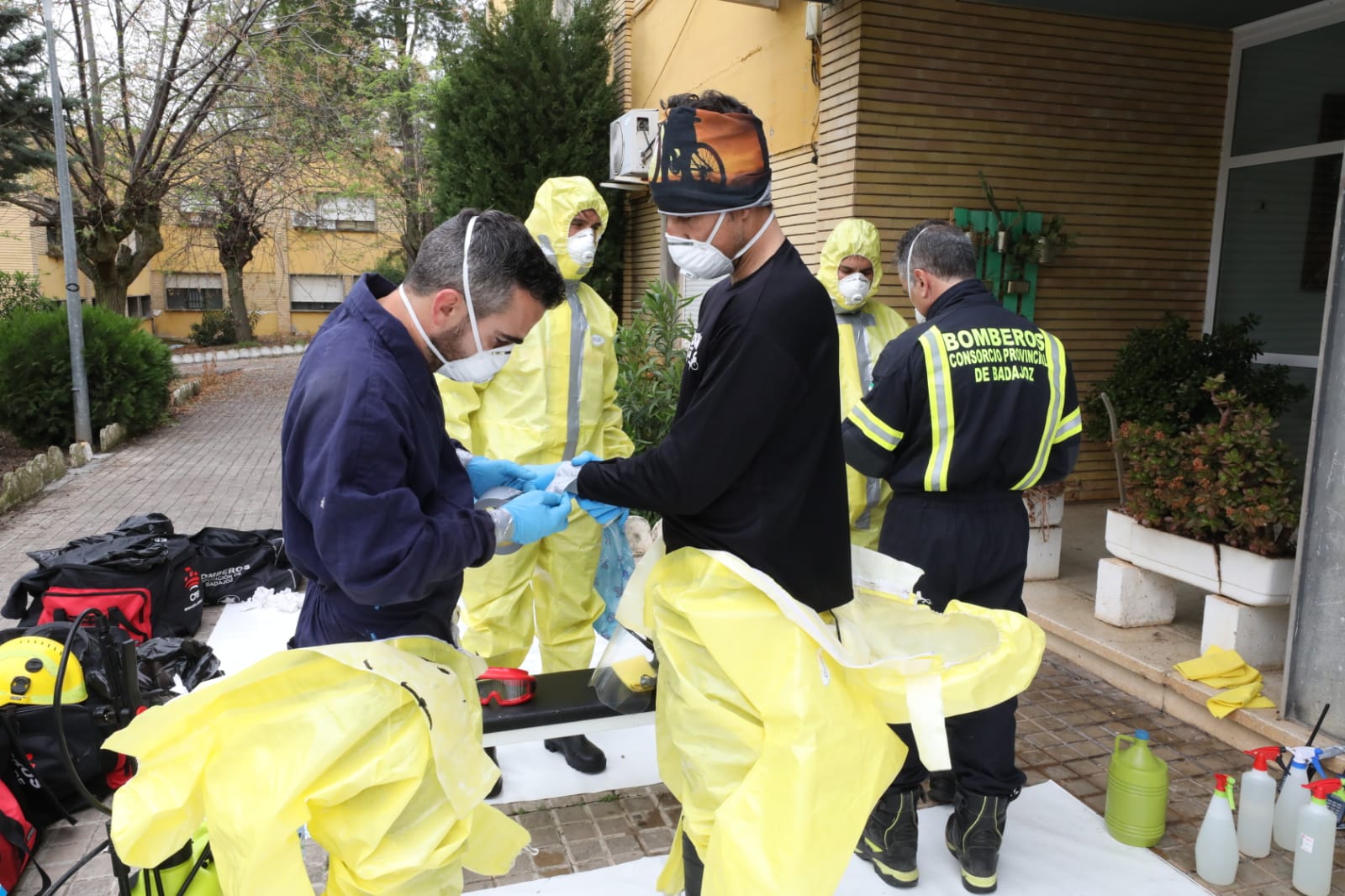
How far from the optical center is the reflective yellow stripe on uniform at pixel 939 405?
9.18ft

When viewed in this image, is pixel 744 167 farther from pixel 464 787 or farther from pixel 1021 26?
pixel 1021 26

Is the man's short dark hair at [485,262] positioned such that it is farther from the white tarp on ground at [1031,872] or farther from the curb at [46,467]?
the curb at [46,467]

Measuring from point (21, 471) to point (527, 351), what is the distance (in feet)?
25.7

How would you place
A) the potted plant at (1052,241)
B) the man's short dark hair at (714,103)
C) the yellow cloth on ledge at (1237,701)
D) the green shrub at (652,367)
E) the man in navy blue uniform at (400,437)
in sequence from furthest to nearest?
1. the potted plant at (1052,241)
2. the green shrub at (652,367)
3. the yellow cloth on ledge at (1237,701)
4. the man's short dark hair at (714,103)
5. the man in navy blue uniform at (400,437)

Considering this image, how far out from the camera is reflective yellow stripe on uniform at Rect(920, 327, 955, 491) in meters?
2.80

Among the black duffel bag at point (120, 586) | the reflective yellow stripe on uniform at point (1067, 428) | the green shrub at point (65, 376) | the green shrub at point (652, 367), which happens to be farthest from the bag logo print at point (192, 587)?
the green shrub at point (65, 376)

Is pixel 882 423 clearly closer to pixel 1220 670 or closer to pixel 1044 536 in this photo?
pixel 1220 670

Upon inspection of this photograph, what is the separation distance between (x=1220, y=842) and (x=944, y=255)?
210cm

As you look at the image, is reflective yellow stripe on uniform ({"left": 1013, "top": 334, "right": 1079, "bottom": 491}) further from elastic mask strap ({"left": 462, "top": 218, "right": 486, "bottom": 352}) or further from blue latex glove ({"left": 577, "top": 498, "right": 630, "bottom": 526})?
elastic mask strap ({"left": 462, "top": 218, "right": 486, "bottom": 352})

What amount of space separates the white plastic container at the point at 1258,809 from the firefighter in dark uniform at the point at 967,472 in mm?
807

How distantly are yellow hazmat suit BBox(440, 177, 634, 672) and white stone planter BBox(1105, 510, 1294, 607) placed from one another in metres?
2.85

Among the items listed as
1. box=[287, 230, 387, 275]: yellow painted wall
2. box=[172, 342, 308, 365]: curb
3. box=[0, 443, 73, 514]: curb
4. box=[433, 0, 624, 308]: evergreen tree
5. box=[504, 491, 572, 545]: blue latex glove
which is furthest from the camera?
box=[287, 230, 387, 275]: yellow painted wall

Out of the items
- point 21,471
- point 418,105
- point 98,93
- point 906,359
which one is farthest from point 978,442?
point 418,105

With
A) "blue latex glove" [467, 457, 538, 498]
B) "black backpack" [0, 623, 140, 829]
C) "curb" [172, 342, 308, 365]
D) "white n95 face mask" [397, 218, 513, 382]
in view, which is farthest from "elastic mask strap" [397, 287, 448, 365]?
"curb" [172, 342, 308, 365]
